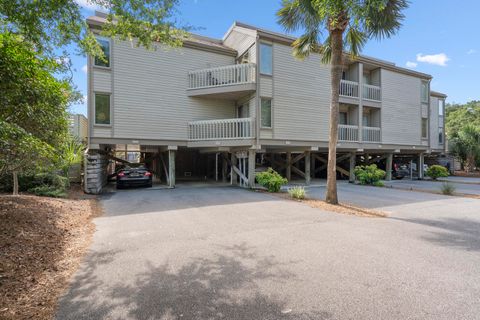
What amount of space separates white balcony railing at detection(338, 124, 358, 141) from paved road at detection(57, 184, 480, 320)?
8778 millimetres

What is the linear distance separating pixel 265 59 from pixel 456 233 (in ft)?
35.8

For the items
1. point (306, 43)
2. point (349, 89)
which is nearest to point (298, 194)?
point (306, 43)

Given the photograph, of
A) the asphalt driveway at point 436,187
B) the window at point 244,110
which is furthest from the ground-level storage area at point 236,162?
the asphalt driveway at point 436,187

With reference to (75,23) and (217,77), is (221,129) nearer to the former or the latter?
A: (217,77)

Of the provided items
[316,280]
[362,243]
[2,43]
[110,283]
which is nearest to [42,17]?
[2,43]

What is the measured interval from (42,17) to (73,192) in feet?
25.6

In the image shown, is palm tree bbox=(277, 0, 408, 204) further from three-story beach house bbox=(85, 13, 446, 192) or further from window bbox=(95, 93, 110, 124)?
window bbox=(95, 93, 110, 124)

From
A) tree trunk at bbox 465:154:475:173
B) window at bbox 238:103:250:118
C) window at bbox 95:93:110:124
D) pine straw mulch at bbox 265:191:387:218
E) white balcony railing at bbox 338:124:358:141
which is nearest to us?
pine straw mulch at bbox 265:191:387:218

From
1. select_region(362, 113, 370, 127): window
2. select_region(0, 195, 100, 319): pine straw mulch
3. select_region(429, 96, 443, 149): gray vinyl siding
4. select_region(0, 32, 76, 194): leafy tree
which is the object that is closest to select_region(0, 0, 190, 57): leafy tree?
select_region(0, 32, 76, 194): leafy tree

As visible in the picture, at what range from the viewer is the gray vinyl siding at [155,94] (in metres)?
12.7

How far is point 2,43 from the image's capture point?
4262 millimetres

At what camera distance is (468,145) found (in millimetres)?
24953

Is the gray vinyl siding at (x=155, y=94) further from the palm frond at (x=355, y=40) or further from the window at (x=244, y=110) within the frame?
the palm frond at (x=355, y=40)

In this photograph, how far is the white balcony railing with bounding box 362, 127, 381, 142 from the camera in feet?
53.8
